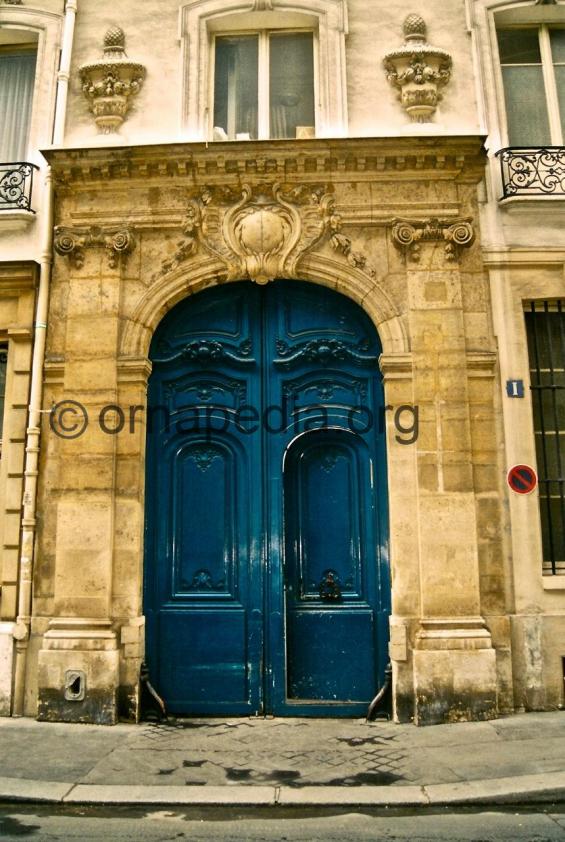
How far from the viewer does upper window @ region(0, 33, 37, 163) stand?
7.34 metres

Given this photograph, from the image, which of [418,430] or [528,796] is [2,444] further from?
[528,796]

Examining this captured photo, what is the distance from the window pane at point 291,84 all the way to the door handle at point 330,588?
4242mm

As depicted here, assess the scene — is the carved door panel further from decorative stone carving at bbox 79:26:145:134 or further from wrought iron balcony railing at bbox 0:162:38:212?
wrought iron balcony railing at bbox 0:162:38:212

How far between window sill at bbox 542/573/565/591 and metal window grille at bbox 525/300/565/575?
130mm

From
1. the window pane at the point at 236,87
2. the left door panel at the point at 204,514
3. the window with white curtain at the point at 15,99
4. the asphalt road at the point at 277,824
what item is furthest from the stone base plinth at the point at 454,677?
the window with white curtain at the point at 15,99

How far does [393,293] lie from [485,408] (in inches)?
51.1

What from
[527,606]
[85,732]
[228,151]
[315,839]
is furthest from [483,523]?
[228,151]

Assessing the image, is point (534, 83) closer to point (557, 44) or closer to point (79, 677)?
point (557, 44)

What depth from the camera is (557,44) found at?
732cm

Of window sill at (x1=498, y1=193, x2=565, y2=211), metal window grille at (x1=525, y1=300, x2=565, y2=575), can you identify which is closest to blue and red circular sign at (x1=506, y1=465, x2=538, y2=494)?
metal window grille at (x1=525, y1=300, x2=565, y2=575)

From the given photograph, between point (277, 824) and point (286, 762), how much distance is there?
937mm

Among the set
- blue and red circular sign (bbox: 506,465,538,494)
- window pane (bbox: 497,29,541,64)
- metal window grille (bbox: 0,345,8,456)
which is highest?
window pane (bbox: 497,29,541,64)

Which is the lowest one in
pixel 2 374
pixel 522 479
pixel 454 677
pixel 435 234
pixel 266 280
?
pixel 454 677

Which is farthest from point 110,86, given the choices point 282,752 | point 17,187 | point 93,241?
point 282,752
